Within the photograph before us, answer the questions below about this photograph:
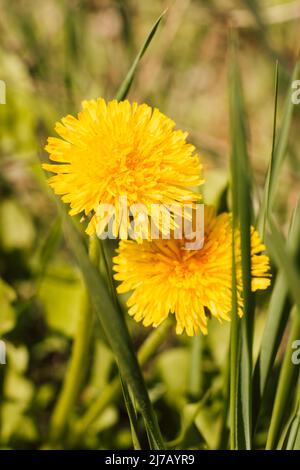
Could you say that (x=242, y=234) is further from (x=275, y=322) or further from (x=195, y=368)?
(x=195, y=368)

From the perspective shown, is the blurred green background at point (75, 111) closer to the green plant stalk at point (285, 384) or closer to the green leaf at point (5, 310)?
the green leaf at point (5, 310)

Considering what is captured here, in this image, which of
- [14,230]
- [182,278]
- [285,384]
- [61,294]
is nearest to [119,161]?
[182,278]

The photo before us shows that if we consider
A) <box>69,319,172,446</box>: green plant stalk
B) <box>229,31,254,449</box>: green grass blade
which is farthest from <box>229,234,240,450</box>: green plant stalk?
<box>69,319,172,446</box>: green plant stalk

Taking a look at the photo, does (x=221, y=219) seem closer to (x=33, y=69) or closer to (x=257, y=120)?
(x=33, y=69)

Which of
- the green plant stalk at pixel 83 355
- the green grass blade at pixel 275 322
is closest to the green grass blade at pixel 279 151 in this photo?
the green grass blade at pixel 275 322

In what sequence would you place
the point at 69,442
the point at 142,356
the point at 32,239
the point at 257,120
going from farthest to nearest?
the point at 257,120 < the point at 32,239 < the point at 69,442 < the point at 142,356

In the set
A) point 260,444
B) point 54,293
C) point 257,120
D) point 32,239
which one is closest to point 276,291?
point 260,444
